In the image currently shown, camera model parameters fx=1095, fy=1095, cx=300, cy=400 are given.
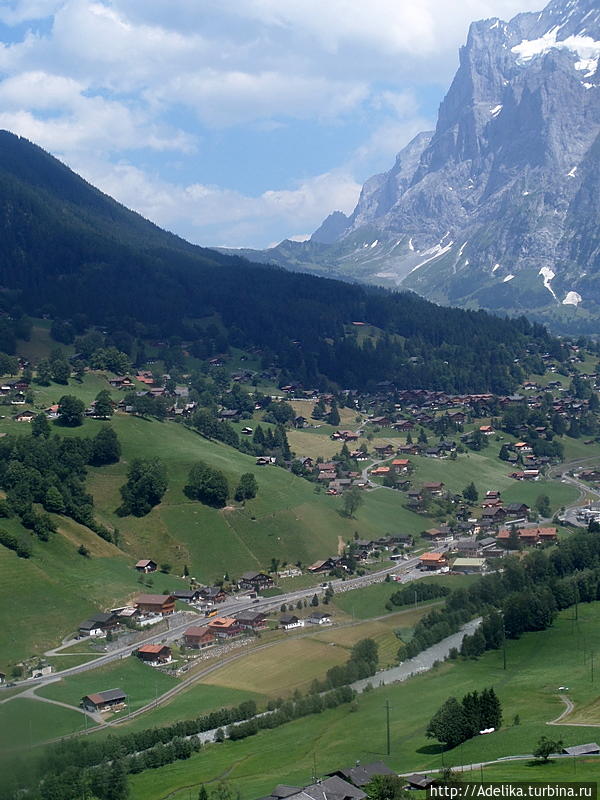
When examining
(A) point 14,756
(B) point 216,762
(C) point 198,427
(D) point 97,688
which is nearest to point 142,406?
(C) point 198,427

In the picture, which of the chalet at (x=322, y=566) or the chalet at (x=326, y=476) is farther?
the chalet at (x=326, y=476)

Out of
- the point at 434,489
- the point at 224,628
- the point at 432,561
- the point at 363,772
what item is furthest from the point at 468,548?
the point at 363,772

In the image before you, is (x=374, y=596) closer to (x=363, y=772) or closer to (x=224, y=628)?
(x=224, y=628)

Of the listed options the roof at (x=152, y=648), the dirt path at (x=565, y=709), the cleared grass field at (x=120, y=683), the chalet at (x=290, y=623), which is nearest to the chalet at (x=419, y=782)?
the dirt path at (x=565, y=709)

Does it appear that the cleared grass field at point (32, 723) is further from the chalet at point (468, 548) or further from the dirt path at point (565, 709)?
the chalet at point (468, 548)

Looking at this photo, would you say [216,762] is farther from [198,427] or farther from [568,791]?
[198,427]

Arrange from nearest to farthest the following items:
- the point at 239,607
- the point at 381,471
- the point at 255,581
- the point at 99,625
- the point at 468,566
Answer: the point at 99,625 < the point at 239,607 < the point at 255,581 < the point at 468,566 < the point at 381,471
